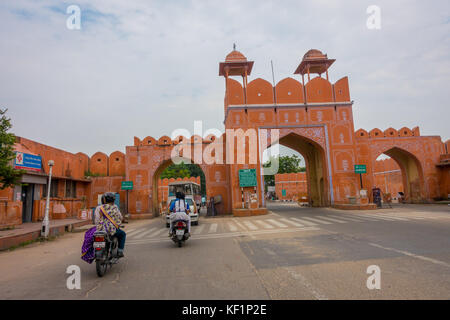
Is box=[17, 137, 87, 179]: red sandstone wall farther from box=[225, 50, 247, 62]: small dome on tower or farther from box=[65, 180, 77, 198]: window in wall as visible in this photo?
box=[225, 50, 247, 62]: small dome on tower

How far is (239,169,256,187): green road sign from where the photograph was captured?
19750mm

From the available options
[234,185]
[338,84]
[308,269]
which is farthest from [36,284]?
[338,84]

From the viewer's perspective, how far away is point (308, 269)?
444 centimetres

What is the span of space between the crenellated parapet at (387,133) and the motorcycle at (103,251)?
24346mm

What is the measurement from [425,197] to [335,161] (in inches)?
403

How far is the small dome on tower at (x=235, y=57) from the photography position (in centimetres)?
2243

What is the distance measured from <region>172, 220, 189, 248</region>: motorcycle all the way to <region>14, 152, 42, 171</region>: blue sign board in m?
12.1

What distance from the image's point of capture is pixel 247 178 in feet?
65.1

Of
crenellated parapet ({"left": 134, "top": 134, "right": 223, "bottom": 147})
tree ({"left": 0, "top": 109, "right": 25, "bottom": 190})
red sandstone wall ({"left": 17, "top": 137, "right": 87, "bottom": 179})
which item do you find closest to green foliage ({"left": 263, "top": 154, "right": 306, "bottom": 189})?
crenellated parapet ({"left": 134, "top": 134, "right": 223, "bottom": 147})

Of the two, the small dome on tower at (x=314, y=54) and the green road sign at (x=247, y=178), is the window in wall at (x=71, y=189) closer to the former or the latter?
the green road sign at (x=247, y=178)
